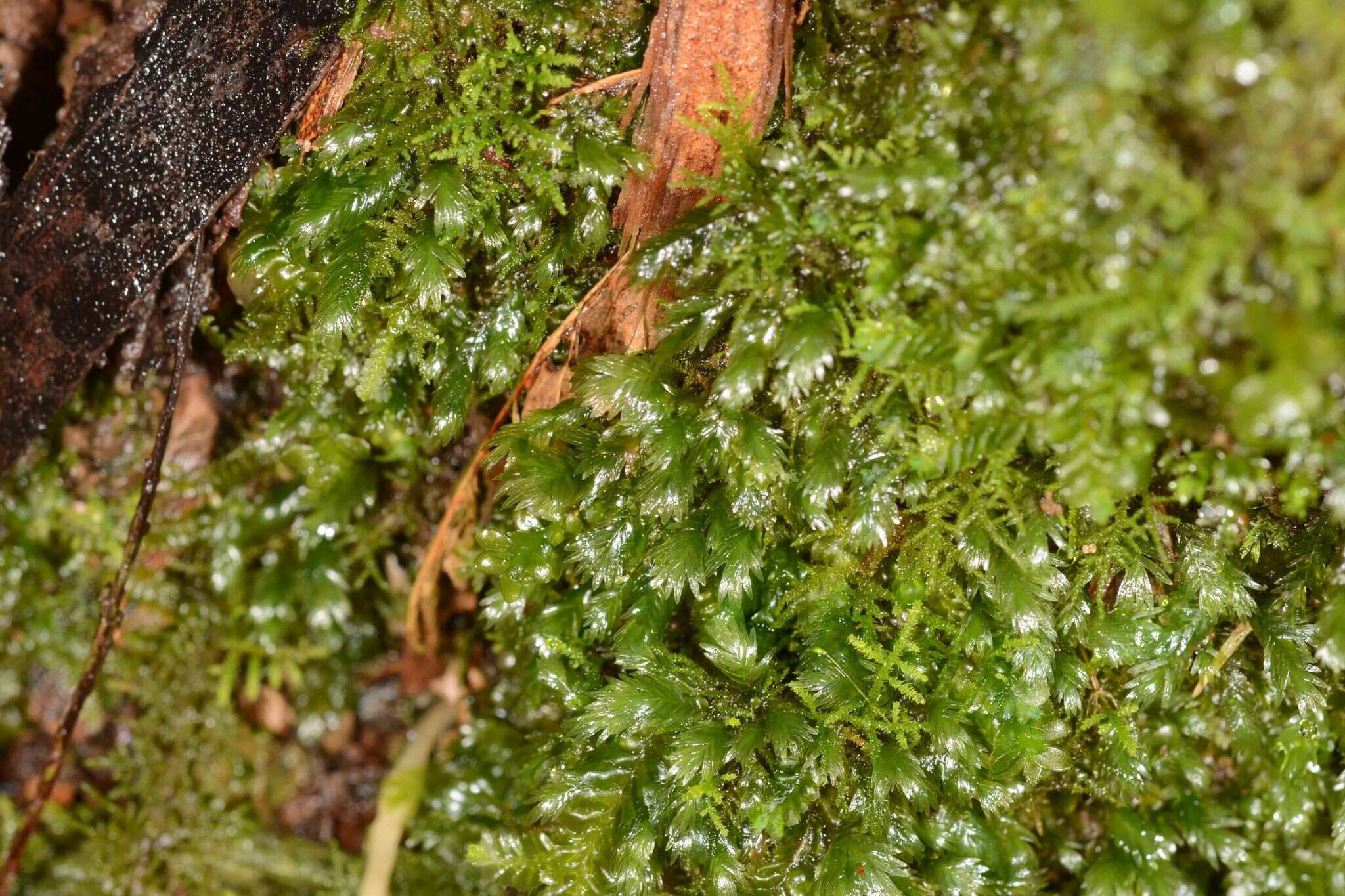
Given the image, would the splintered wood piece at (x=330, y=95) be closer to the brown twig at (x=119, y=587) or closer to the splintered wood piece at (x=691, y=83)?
the brown twig at (x=119, y=587)

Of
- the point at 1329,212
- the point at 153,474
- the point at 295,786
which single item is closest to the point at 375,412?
the point at 153,474

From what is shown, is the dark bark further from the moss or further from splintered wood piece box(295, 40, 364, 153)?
the moss

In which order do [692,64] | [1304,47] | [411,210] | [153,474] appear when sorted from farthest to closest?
[153,474] < [411,210] < [692,64] < [1304,47]

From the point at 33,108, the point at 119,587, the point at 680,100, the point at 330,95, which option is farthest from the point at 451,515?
the point at 33,108

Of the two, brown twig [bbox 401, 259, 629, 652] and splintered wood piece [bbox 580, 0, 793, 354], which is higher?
splintered wood piece [bbox 580, 0, 793, 354]

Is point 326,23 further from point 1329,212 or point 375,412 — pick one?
point 1329,212

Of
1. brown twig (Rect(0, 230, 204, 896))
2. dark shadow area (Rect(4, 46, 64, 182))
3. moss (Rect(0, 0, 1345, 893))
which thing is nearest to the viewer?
moss (Rect(0, 0, 1345, 893))

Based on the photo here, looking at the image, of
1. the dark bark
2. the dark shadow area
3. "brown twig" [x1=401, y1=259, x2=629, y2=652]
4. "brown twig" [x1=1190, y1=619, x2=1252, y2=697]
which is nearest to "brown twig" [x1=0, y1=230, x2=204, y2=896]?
the dark bark
